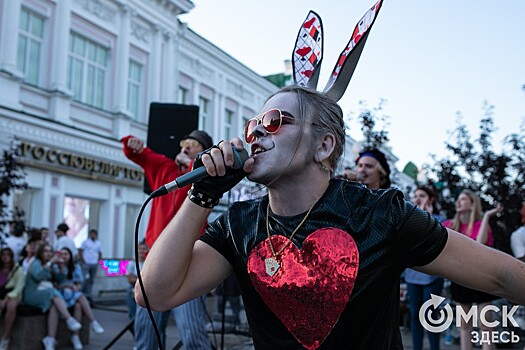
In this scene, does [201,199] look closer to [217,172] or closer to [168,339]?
[217,172]

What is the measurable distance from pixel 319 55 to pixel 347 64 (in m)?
0.30

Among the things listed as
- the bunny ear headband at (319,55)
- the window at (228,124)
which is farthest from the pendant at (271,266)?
Answer: the window at (228,124)

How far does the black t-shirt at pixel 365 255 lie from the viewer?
1742 mm

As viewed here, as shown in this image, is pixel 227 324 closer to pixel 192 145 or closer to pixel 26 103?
pixel 192 145

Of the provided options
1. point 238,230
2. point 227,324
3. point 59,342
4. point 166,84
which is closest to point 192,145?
point 238,230

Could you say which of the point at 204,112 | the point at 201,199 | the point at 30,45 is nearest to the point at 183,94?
the point at 204,112

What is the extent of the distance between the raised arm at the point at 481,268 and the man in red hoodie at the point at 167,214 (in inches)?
104

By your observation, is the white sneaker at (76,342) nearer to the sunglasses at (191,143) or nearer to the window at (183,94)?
the sunglasses at (191,143)

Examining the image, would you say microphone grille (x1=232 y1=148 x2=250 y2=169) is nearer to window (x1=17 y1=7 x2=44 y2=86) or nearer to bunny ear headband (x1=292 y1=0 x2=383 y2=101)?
bunny ear headband (x1=292 y1=0 x2=383 y2=101)

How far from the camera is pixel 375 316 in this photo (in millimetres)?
1773

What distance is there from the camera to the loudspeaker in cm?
594

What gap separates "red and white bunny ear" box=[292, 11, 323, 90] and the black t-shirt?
71cm

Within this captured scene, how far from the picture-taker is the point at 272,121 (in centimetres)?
194

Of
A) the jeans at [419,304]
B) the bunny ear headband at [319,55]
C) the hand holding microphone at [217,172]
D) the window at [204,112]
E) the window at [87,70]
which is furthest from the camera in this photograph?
the window at [204,112]
